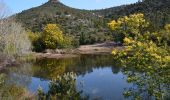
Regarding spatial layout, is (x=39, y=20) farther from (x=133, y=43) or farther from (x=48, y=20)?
(x=133, y=43)

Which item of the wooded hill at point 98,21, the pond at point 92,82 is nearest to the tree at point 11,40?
the pond at point 92,82

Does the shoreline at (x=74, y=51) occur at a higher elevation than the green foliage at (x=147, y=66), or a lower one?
lower

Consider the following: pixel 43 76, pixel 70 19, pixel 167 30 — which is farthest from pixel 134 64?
pixel 70 19

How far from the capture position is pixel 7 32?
68875mm

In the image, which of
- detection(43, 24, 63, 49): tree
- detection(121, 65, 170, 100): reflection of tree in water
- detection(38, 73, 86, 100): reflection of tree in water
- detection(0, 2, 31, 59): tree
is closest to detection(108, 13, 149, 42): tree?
detection(121, 65, 170, 100): reflection of tree in water

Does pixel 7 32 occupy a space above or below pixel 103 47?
above

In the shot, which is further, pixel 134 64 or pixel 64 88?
pixel 64 88

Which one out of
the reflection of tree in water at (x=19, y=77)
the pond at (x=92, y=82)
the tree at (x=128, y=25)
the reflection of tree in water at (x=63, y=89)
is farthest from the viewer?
the reflection of tree in water at (x=19, y=77)

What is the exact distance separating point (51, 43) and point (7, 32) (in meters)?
27.2

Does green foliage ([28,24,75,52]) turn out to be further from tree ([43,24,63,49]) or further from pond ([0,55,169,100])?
pond ([0,55,169,100])

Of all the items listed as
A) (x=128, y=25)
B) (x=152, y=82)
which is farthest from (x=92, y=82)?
(x=152, y=82)

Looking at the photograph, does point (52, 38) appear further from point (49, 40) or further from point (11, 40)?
point (11, 40)

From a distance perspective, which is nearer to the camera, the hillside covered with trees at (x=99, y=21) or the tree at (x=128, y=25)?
the tree at (x=128, y=25)

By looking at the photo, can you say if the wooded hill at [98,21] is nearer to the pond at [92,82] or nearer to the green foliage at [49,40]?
the green foliage at [49,40]
